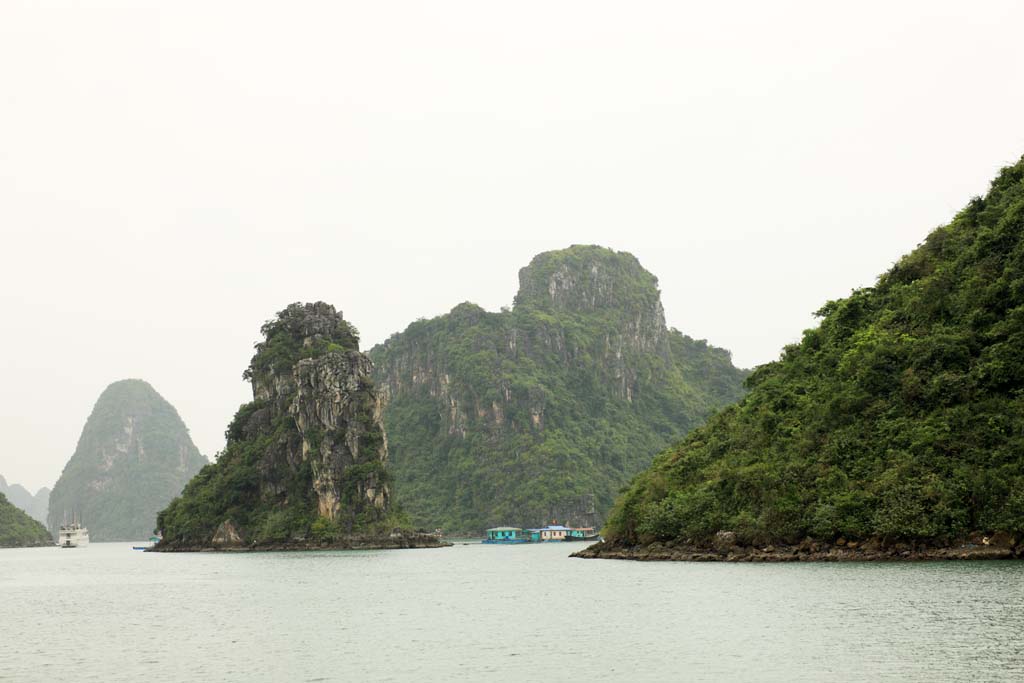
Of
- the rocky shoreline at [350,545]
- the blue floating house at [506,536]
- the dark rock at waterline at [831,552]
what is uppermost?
the blue floating house at [506,536]

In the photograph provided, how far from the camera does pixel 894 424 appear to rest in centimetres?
6488

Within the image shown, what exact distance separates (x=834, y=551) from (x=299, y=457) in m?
94.4

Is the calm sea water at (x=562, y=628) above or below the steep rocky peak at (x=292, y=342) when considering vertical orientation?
below

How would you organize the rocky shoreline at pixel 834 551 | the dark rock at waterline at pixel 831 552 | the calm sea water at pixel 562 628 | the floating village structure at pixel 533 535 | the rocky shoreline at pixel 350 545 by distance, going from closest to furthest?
the calm sea water at pixel 562 628
the rocky shoreline at pixel 834 551
the dark rock at waterline at pixel 831 552
the rocky shoreline at pixel 350 545
the floating village structure at pixel 533 535

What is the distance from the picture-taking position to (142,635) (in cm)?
4025

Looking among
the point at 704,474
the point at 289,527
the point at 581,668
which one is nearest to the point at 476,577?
the point at 704,474

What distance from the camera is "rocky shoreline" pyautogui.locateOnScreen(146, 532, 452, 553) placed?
131m

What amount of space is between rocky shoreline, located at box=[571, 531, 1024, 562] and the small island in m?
59.1

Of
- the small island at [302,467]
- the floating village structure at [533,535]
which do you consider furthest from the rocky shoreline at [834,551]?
the floating village structure at [533,535]

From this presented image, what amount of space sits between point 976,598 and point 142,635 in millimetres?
33214

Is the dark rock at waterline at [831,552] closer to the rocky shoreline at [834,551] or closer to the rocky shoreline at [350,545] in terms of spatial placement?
the rocky shoreline at [834,551]

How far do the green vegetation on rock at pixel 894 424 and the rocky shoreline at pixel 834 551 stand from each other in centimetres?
57

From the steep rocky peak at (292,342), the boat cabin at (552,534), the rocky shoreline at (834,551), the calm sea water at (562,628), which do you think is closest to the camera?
the calm sea water at (562,628)

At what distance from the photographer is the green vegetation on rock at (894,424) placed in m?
58.4
